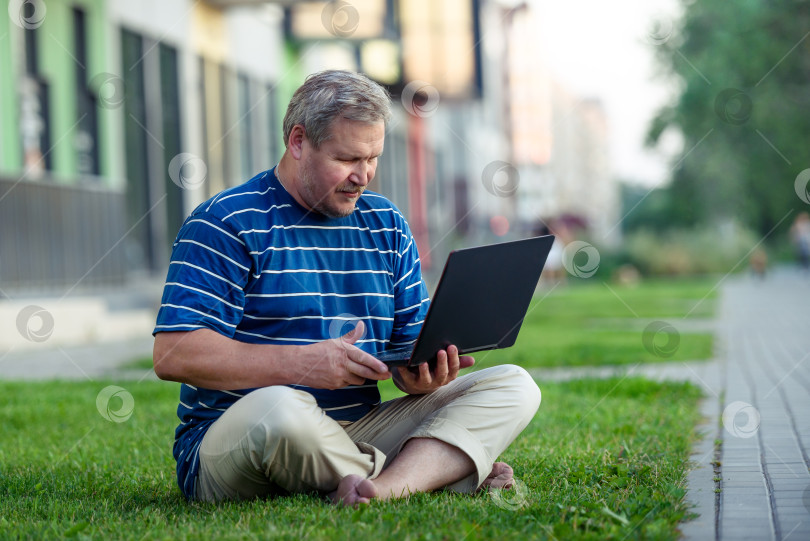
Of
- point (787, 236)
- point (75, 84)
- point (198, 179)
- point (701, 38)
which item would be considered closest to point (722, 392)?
point (75, 84)

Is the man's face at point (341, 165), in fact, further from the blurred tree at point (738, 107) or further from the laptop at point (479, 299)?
the blurred tree at point (738, 107)

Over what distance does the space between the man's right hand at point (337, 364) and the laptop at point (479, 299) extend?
7 cm

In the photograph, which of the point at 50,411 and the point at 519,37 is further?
the point at 519,37

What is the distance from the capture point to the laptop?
3.07 m

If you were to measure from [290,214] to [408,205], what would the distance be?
2611cm

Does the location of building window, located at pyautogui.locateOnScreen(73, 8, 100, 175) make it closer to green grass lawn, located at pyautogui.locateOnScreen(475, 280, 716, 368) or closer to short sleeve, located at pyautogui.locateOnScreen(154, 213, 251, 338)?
green grass lawn, located at pyautogui.locateOnScreen(475, 280, 716, 368)

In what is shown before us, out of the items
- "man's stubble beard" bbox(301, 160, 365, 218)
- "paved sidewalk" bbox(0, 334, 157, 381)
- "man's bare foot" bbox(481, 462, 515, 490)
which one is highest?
"man's stubble beard" bbox(301, 160, 365, 218)

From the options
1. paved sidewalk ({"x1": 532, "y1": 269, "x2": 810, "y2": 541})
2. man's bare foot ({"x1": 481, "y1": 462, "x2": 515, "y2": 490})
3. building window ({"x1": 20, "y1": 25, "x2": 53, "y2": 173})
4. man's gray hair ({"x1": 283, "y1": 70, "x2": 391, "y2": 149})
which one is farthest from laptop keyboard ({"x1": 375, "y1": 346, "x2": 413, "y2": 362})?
building window ({"x1": 20, "y1": 25, "x2": 53, "y2": 173})

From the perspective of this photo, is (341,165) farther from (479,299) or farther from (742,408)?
(742,408)

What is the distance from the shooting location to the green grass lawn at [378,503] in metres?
2.95

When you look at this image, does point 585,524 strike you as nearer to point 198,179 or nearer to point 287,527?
point 287,527

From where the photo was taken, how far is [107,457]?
4.67 m

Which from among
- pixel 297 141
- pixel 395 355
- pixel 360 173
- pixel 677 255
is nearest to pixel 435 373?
pixel 395 355

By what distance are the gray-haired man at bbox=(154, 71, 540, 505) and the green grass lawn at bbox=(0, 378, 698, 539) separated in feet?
0.42
